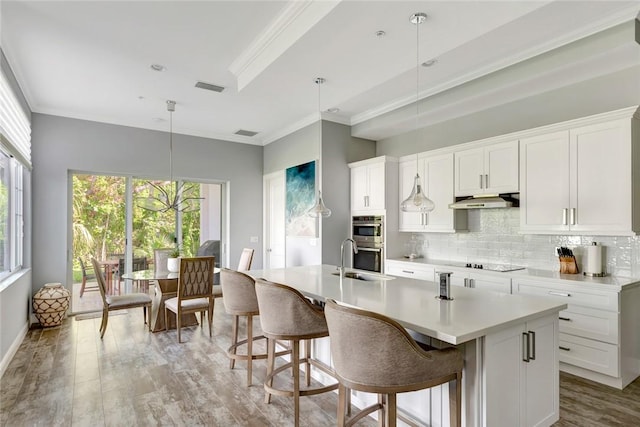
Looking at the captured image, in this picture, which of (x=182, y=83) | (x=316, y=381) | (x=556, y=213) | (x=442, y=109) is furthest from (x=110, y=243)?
(x=556, y=213)

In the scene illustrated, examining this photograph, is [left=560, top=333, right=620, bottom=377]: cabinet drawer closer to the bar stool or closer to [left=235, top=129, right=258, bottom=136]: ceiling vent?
the bar stool

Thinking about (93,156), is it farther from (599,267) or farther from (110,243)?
(599,267)

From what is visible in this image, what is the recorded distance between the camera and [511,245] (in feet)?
13.5

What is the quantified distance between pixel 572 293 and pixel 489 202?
1.19 metres

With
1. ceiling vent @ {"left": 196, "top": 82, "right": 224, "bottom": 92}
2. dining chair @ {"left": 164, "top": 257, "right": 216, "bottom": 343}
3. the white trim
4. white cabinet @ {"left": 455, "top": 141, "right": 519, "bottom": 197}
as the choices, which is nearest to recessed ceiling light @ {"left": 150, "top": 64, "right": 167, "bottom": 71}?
ceiling vent @ {"left": 196, "top": 82, "right": 224, "bottom": 92}

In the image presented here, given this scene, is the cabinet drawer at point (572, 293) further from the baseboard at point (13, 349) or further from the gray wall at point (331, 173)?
the baseboard at point (13, 349)

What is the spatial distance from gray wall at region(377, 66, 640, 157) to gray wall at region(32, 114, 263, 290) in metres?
3.04

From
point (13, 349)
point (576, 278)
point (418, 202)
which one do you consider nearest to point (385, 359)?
point (418, 202)

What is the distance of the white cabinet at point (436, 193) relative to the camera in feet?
14.6

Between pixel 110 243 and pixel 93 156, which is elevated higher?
pixel 93 156

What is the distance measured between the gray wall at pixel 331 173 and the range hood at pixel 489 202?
176 cm

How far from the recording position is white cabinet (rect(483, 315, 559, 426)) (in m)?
1.84

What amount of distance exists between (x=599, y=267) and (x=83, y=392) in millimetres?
4588

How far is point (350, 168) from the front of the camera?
5500mm
